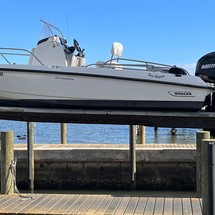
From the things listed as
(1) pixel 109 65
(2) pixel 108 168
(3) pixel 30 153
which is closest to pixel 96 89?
(1) pixel 109 65

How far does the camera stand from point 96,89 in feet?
19.7

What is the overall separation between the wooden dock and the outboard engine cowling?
1.67 m

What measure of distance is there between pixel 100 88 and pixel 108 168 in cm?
416

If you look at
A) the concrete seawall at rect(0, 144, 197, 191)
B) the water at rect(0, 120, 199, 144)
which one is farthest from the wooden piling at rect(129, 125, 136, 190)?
the water at rect(0, 120, 199, 144)

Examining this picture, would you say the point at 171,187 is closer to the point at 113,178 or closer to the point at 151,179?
the point at 151,179

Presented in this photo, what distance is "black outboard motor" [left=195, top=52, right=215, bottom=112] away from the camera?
5.91 m

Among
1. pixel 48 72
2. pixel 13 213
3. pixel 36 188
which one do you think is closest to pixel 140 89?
pixel 48 72

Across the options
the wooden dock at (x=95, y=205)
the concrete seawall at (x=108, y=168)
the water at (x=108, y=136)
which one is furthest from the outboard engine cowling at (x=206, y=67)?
the water at (x=108, y=136)

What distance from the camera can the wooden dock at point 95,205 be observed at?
17.1 feet

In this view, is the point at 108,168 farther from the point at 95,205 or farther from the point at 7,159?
the point at 95,205

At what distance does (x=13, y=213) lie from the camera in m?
5.16

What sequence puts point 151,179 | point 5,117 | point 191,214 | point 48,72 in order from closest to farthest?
point 191,214
point 5,117
point 48,72
point 151,179

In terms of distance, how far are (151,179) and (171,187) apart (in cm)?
48

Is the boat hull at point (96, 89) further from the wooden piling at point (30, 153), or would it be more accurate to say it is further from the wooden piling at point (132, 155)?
the wooden piling at point (30, 153)
